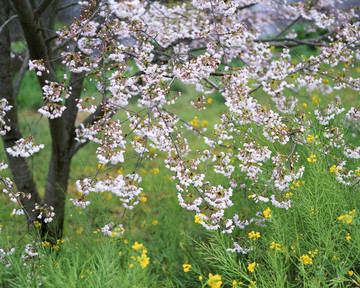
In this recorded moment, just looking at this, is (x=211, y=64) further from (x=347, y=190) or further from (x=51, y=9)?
(x=51, y=9)

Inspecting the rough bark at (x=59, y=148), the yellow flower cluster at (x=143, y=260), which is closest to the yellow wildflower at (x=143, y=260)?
the yellow flower cluster at (x=143, y=260)

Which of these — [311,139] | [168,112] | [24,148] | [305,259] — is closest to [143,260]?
[305,259]

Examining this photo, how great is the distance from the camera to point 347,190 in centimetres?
223

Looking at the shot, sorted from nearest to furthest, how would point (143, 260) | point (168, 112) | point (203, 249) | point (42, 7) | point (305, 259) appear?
point (143, 260)
point (305, 259)
point (42, 7)
point (168, 112)
point (203, 249)

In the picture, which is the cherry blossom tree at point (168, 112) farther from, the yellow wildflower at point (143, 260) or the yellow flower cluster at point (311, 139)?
the yellow wildflower at point (143, 260)

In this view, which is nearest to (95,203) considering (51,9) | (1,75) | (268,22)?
(1,75)

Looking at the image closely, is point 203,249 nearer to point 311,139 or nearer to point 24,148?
point 311,139

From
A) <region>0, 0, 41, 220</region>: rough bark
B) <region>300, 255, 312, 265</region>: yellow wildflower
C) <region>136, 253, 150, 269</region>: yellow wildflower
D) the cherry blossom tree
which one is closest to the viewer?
<region>136, 253, 150, 269</region>: yellow wildflower

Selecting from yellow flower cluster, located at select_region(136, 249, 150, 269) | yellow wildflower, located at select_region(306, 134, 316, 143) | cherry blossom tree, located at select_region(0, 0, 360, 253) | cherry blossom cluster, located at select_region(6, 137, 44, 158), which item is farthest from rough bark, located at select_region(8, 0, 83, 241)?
yellow wildflower, located at select_region(306, 134, 316, 143)

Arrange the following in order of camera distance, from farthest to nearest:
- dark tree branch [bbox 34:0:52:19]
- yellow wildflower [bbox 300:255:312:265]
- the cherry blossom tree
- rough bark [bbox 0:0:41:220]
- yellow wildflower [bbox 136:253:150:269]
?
rough bark [bbox 0:0:41:220]
dark tree branch [bbox 34:0:52:19]
the cherry blossom tree
yellow wildflower [bbox 300:255:312:265]
yellow wildflower [bbox 136:253:150:269]

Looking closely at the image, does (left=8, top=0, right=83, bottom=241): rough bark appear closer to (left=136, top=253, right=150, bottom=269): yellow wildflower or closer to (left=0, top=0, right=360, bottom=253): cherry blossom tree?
(left=0, top=0, right=360, bottom=253): cherry blossom tree

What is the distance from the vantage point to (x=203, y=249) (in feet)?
9.23

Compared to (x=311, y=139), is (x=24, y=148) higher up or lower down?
higher up

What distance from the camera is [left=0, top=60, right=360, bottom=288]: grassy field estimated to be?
173cm
